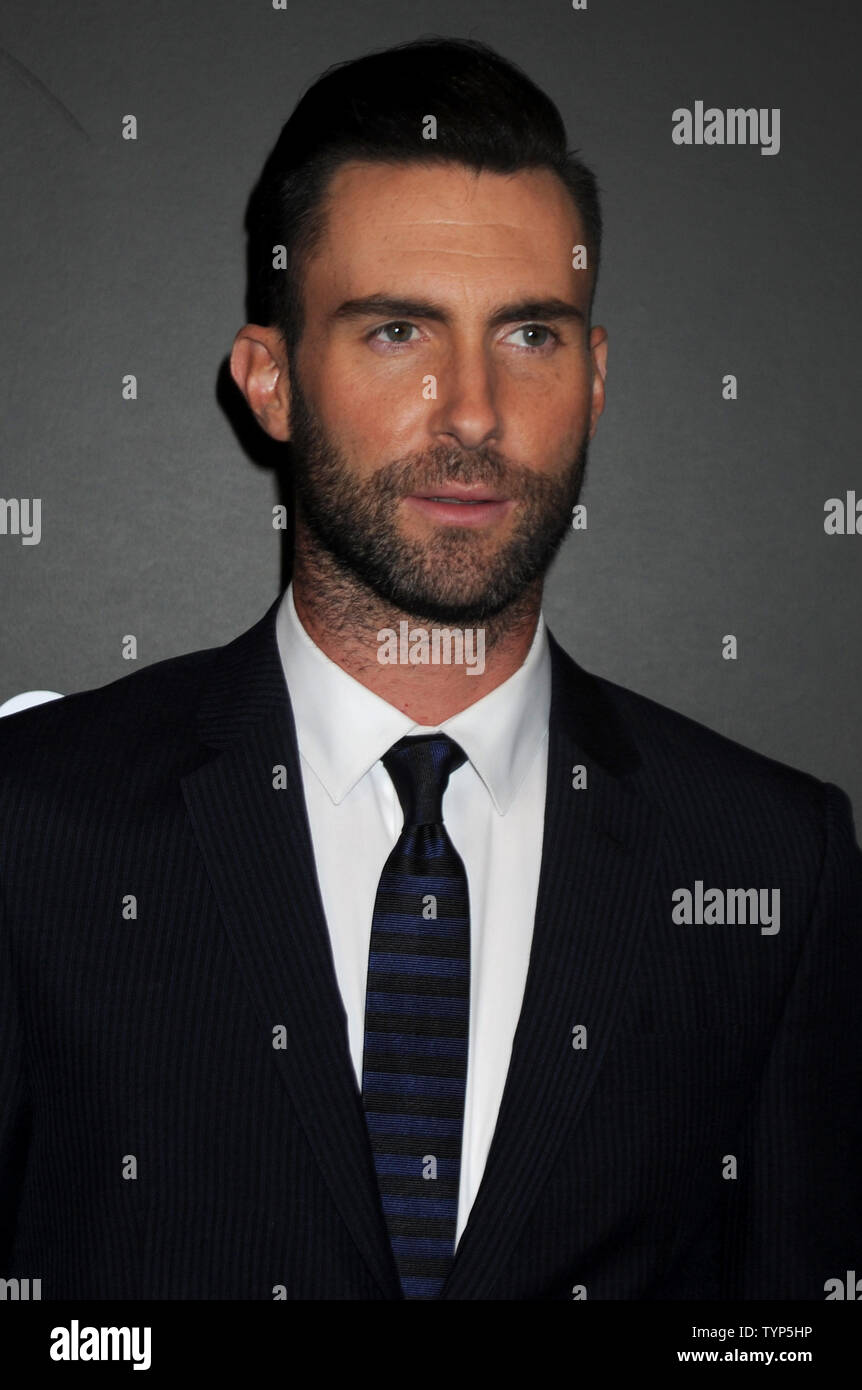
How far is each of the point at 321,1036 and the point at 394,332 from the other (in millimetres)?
1135

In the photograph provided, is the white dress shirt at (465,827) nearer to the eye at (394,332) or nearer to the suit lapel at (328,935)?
the suit lapel at (328,935)

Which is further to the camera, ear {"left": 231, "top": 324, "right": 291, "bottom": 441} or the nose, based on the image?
ear {"left": 231, "top": 324, "right": 291, "bottom": 441}

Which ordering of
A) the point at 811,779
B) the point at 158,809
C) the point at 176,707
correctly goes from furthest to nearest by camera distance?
the point at 811,779 → the point at 176,707 → the point at 158,809

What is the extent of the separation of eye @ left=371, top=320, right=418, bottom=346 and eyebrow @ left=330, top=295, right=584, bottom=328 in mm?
15

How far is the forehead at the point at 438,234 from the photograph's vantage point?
239 centimetres

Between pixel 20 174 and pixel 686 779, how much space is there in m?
1.75

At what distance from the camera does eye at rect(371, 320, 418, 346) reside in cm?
239

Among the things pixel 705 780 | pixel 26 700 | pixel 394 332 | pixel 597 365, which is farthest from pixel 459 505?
pixel 26 700

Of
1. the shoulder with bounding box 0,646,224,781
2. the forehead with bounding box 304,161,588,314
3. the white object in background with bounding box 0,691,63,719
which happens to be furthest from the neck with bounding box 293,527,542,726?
the white object in background with bounding box 0,691,63,719

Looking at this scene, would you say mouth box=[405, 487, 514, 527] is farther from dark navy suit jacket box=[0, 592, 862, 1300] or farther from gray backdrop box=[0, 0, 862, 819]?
gray backdrop box=[0, 0, 862, 819]

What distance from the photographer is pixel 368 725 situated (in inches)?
93.9

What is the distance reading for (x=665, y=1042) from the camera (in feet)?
7.84
